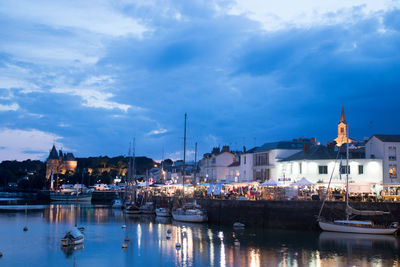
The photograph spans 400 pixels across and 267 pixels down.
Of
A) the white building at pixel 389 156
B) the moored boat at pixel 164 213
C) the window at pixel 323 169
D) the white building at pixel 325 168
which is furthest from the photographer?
the moored boat at pixel 164 213

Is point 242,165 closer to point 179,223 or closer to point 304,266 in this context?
point 179,223

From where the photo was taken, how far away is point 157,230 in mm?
51750

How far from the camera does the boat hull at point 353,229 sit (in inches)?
1725

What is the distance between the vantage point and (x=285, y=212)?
49.6 meters

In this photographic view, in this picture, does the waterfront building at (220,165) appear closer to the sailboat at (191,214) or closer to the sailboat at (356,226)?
the sailboat at (191,214)

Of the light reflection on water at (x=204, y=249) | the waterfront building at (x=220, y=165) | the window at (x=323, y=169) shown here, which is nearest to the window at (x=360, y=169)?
the window at (x=323, y=169)

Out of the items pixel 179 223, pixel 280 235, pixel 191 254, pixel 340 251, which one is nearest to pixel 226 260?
pixel 191 254

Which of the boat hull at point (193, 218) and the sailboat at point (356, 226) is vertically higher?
the sailboat at point (356, 226)

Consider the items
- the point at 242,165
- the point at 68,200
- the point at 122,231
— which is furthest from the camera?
the point at 68,200

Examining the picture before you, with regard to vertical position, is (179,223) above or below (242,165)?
below

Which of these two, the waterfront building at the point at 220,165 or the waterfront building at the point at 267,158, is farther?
the waterfront building at the point at 220,165

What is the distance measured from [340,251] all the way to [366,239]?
7124 millimetres

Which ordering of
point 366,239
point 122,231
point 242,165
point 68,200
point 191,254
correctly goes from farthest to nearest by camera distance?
point 68,200
point 242,165
point 122,231
point 366,239
point 191,254

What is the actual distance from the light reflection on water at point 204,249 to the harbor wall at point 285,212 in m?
2.06
